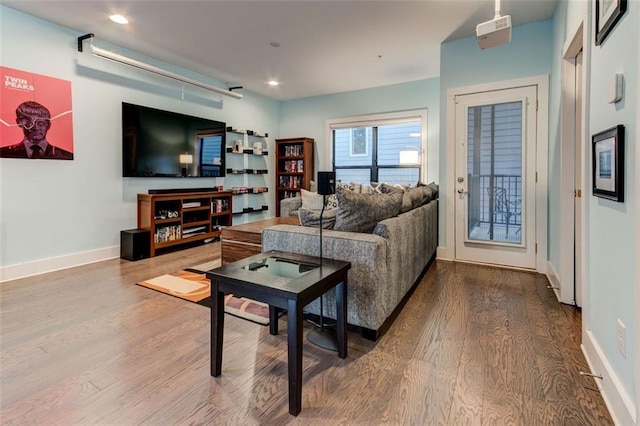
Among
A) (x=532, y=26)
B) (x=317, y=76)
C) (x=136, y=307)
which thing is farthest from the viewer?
(x=317, y=76)

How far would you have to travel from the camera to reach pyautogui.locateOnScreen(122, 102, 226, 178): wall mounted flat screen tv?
4188 mm

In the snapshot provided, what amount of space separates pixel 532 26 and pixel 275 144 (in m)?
4.56

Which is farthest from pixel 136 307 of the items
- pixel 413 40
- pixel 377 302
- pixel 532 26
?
pixel 532 26

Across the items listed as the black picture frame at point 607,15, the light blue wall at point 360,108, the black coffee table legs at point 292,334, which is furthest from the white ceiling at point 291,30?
the black coffee table legs at point 292,334

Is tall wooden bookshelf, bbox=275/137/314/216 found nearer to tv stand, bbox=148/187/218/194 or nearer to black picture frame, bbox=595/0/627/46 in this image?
tv stand, bbox=148/187/218/194

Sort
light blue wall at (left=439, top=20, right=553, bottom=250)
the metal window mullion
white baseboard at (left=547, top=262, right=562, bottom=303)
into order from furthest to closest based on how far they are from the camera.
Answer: the metal window mullion → light blue wall at (left=439, top=20, right=553, bottom=250) → white baseboard at (left=547, top=262, right=562, bottom=303)

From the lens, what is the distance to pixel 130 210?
4.34 metres

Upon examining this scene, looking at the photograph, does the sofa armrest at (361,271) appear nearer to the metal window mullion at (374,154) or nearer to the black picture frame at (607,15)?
the black picture frame at (607,15)

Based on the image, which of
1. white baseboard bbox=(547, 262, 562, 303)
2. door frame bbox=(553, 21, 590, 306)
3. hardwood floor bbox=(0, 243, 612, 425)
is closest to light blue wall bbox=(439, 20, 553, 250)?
door frame bbox=(553, 21, 590, 306)

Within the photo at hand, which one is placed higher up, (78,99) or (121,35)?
(121,35)

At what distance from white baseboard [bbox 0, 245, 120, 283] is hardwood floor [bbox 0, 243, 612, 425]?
71 centimetres

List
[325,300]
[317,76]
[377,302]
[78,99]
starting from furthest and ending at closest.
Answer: [317,76] < [78,99] < [325,300] < [377,302]

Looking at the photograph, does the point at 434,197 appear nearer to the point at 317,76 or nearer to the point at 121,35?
the point at 317,76

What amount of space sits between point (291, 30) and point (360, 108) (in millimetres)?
2635
